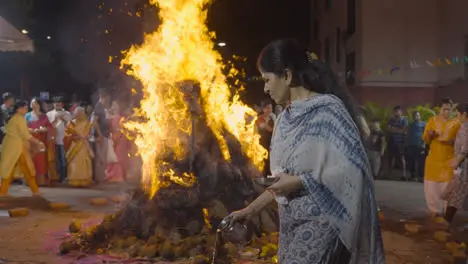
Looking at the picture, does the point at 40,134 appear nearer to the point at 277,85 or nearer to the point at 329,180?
the point at 277,85

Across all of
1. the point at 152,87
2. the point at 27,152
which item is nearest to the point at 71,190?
the point at 27,152

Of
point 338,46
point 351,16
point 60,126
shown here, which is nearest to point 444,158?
point 60,126

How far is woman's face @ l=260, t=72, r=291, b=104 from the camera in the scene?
9.34 ft

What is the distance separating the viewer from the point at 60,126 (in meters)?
13.7

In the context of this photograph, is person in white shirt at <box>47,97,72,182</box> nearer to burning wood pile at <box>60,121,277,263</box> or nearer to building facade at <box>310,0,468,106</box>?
burning wood pile at <box>60,121,277,263</box>

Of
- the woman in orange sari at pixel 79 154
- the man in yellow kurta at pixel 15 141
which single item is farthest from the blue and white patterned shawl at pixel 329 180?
the woman in orange sari at pixel 79 154

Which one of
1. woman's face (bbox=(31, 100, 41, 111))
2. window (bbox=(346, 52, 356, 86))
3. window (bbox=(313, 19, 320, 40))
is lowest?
woman's face (bbox=(31, 100, 41, 111))

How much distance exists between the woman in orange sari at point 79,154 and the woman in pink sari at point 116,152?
674 millimetres

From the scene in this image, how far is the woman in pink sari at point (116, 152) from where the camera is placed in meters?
14.1

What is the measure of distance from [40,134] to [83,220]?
493 cm

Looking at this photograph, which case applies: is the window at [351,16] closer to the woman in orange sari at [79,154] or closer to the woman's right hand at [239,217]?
the woman in orange sari at [79,154]

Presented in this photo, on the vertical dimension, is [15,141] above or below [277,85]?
below

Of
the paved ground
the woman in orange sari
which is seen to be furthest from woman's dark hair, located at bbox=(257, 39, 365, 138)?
the woman in orange sari

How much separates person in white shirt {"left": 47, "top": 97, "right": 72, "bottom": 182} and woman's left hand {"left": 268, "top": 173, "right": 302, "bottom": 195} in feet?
39.0
